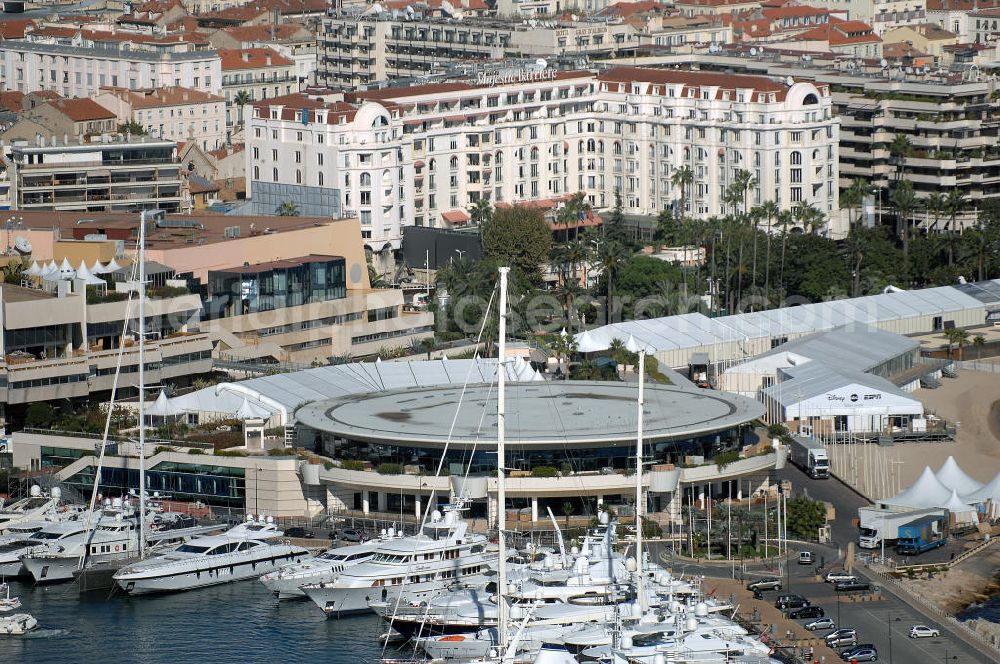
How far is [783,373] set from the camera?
135m

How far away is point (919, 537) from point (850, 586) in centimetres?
835

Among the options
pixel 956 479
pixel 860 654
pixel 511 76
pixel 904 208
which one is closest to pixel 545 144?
pixel 511 76

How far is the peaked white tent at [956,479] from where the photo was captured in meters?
114

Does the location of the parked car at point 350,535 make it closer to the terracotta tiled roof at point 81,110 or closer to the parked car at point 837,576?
the parked car at point 837,576

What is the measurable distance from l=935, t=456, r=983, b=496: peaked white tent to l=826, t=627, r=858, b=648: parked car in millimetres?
21705

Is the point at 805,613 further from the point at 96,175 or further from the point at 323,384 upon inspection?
the point at 96,175

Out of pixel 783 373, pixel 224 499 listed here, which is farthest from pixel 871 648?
pixel 783 373

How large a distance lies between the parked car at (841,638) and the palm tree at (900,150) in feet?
307

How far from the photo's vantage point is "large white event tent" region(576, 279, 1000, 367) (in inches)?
5566

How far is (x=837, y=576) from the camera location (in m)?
102

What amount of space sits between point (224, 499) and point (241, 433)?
5266 mm

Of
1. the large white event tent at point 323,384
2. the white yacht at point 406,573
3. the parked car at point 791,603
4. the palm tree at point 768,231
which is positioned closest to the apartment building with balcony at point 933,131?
the palm tree at point 768,231

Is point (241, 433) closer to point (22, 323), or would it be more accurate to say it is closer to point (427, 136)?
point (22, 323)

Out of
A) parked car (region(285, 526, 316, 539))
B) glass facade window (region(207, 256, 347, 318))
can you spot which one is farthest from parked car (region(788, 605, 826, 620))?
glass facade window (region(207, 256, 347, 318))
